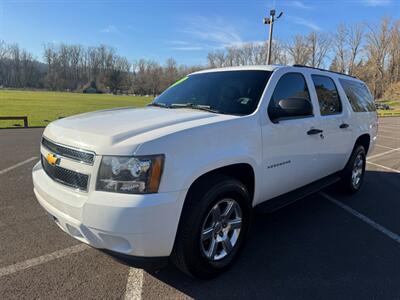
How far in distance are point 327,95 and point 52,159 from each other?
12.2ft

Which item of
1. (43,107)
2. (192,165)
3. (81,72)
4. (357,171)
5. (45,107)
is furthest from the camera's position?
(81,72)

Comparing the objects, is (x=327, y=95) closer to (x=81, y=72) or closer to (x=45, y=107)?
(x=45, y=107)

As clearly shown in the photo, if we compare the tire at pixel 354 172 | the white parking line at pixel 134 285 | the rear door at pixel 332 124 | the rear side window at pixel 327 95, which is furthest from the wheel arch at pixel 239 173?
the tire at pixel 354 172

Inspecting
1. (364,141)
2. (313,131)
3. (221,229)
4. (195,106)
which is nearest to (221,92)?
(195,106)

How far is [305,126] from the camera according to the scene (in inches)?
147

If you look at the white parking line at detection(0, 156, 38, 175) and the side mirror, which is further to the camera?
the white parking line at detection(0, 156, 38, 175)

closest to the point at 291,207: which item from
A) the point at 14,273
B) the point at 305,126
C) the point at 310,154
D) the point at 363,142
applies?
the point at 310,154

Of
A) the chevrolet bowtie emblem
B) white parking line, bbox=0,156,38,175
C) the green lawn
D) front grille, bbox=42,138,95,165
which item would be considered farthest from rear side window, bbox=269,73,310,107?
the green lawn

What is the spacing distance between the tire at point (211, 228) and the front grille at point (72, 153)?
854mm

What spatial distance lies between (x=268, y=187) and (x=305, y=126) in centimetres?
93

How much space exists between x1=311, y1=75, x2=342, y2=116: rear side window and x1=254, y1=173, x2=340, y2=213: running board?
0.99 metres

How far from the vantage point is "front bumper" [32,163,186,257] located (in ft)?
7.31

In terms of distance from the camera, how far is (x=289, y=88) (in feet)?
12.2

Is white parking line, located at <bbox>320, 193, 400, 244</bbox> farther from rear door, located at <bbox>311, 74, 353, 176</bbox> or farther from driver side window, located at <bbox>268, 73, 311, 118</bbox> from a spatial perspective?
driver side window, located at <bbox>268, 73, 311, 118</bbox>
